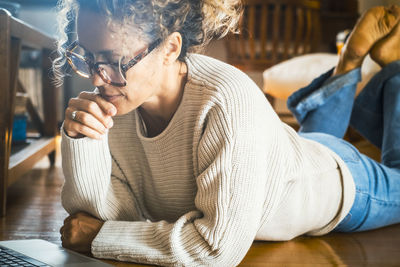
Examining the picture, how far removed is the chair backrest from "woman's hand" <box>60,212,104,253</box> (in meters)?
2.23

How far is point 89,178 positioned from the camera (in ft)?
3.55

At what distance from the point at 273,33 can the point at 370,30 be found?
155 cm

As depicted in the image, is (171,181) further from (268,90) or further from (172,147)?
(268,90)

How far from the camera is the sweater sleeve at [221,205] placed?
0.92 metres

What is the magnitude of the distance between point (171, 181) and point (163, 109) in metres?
0.15

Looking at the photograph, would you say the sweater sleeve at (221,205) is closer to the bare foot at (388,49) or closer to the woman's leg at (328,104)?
the woman's leg at (328,104)

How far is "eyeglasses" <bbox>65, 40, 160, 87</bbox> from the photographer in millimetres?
932

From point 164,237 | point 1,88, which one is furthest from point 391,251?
point 1,88

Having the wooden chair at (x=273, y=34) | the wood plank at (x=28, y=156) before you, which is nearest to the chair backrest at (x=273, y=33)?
the wooden chair at (x=273, y=34)

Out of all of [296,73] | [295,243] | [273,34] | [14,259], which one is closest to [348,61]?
[295,243]

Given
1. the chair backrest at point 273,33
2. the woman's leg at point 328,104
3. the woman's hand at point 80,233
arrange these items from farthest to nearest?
the chair backrest at point 273,33 → the woman's leg at point 328,104 → the woman's hand at point 80,233

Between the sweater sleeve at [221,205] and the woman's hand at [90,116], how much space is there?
0.63 ft

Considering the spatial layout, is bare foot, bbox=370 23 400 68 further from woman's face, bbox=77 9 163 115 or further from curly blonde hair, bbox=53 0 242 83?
woman's face, bbox=77 9 163 115

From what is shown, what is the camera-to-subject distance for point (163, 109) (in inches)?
42.8
